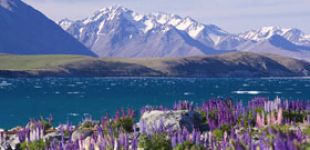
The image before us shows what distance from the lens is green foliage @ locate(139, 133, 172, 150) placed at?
15.4 metres

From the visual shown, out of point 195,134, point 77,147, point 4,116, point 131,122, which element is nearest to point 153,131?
point 195,134

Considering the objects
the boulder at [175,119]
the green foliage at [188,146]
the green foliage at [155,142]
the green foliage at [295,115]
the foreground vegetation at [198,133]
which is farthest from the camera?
the green foliage at [295,115]

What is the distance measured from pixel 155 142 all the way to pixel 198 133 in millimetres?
1466

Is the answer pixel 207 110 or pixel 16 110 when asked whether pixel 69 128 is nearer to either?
pixel 207 110

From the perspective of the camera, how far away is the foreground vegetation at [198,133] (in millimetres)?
12672

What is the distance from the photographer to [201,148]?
14.0m

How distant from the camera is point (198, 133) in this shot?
47.3 ft

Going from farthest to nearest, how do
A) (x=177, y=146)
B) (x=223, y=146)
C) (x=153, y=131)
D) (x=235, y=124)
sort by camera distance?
1. (x=235, y=124)
2. (x=153, y=131)
3. (x=177, y=146)
4. (x=223, y=146)

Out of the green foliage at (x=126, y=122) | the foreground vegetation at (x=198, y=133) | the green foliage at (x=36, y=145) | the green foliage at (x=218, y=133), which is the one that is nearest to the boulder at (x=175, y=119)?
the foreground vegetation at (x=198, y=133)

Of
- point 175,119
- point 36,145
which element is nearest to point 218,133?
point 175,119

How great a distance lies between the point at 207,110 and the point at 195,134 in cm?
825

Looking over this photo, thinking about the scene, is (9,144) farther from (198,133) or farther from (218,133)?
(198,133)

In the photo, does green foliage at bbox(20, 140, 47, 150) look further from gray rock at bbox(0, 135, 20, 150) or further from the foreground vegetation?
gray rock at bbox(0, 135, 20, 150)

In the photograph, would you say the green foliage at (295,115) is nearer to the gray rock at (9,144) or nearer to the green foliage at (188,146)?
the green foliage at (188,146)
